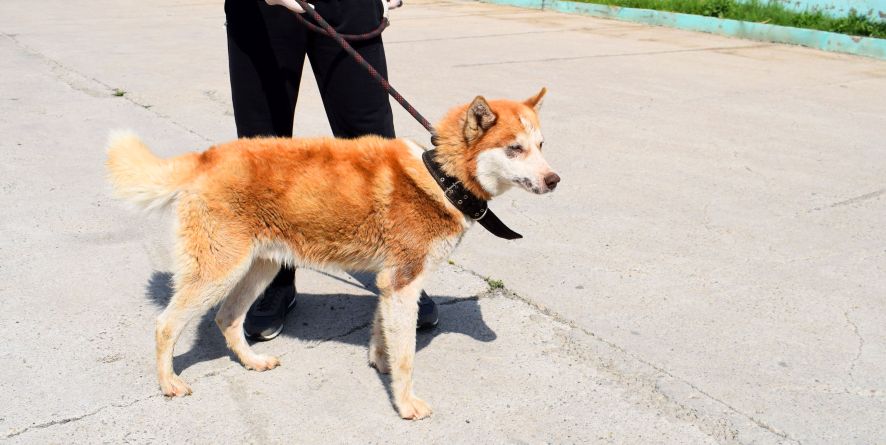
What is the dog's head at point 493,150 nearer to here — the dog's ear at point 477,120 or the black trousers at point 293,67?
the dog's ear at point 477,120

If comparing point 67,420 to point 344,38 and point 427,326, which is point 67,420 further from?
point 344,38

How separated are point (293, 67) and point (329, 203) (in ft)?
2.57

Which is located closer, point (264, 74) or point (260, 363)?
point (260, 363)

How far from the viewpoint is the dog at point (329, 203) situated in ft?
10.2

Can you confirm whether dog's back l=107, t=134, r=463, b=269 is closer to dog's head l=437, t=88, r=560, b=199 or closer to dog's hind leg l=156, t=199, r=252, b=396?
dog's hind leg l=156, t=199, r=252, b=396

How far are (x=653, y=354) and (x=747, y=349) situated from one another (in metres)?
0.45

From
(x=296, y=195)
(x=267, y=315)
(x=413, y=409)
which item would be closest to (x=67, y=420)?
(x=267, y=315)

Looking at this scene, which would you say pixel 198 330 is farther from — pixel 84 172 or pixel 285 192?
pixel 84 172

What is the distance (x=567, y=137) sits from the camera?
6.96m

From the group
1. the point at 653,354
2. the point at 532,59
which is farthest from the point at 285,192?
the point at 532,59

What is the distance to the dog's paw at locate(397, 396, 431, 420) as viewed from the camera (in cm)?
311

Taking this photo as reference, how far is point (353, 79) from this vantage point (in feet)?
11.7

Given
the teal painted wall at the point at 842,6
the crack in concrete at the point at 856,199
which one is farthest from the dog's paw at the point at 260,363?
the teal painted wall at the point at 842,6

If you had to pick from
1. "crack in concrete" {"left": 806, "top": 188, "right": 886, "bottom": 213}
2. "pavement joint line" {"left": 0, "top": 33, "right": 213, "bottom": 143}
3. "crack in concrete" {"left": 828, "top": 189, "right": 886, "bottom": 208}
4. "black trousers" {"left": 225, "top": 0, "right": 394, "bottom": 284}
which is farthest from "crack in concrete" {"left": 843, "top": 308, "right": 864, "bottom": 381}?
"pavement joint line" {"left": 0, "top": 33, "right": 213, "bottom": 143}
